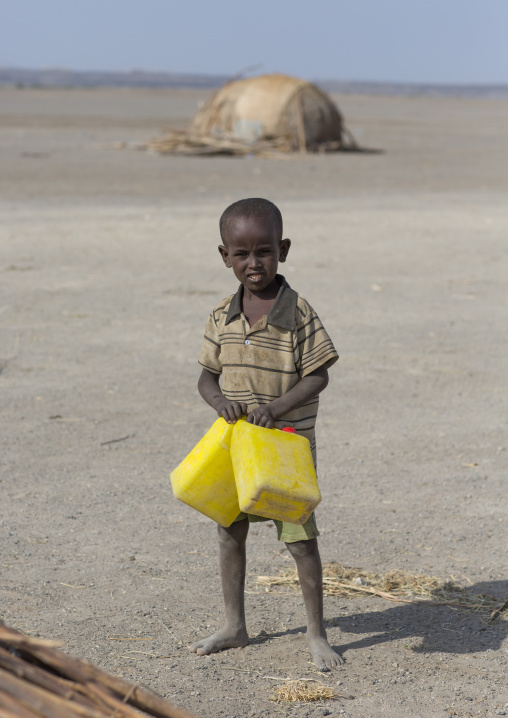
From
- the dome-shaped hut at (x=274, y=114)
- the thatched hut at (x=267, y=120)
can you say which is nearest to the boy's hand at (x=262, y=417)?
the thatched hut at (x=267, y=120)

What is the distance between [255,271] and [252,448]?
0.55 meters

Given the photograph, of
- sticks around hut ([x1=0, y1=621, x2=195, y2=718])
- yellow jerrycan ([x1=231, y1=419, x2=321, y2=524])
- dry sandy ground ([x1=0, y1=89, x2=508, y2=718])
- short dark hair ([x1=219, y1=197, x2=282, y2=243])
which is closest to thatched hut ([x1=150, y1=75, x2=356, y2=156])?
dry sandy ground ([x1=0, y1=89, x2=508, y2=718])

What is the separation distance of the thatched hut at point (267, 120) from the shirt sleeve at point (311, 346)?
69.5 ft

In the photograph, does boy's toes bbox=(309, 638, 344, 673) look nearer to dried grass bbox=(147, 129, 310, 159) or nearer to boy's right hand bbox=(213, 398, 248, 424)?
boy's right hand bbox=(213, 398, 248, 424)

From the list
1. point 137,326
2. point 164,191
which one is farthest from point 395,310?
point 164,191

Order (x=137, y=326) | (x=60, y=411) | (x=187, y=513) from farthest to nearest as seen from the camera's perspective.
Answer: (x=137, y=326) < (x=60, y=411) < (x=187, y=513)

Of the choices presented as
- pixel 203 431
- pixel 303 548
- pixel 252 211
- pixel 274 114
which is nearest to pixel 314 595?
pixel 303 548

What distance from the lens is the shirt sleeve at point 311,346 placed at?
10.2 feet

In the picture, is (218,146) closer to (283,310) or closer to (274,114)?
(274,114)

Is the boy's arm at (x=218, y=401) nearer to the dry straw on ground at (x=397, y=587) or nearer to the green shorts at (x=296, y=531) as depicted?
the green shorts at (x=296, y=531)

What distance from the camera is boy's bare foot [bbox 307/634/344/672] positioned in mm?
3199

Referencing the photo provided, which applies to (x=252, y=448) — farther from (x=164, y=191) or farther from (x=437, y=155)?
(x=437, y=155)

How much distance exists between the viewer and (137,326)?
24.8 feet

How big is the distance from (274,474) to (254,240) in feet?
2.34
